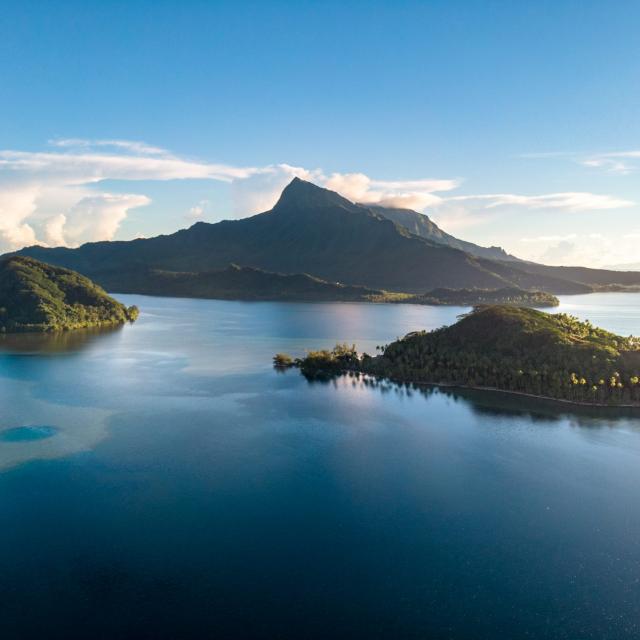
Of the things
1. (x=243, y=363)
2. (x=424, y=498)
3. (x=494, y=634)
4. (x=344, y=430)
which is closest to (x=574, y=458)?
(x=424, y=498)

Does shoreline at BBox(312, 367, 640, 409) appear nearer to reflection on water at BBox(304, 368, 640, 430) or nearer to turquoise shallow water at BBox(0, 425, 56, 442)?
reflection on water at BBox(304, 368, 640, 430)

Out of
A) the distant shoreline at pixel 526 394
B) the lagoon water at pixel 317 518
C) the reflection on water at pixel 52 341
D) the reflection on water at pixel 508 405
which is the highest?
the reflection on water at pixel 52 341

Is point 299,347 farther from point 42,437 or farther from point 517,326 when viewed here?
point 42,437

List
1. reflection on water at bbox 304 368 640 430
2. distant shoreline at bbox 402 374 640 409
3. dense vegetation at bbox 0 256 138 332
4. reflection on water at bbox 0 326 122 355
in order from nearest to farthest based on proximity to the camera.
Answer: reflection on water at bbox 304 368 640 430, distant shoreline at bbox 402 374 640 409, reflection on water at bbox 0 326 122 355, dense vegetation at bbox 0 256 138 332

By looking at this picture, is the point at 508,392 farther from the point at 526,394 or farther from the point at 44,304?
the point at 44,304

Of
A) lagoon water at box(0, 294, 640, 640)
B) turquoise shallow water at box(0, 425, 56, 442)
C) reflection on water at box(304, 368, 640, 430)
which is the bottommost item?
lagoon water at box(0, 294, 640, 640)

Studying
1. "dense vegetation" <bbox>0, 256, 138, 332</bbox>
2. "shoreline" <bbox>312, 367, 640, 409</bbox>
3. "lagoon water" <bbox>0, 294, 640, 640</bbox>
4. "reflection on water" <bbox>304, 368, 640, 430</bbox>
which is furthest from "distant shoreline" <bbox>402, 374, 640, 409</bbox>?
"dense vegetation" <bbox>0, 256, 138, 332</bbox>

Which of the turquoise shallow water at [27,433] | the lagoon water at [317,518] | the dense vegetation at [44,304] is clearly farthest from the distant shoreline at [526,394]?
the dense vegetation at [44,304]

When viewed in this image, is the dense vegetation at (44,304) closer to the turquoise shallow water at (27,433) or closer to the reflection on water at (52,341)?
the reflection on water at (52,341)
